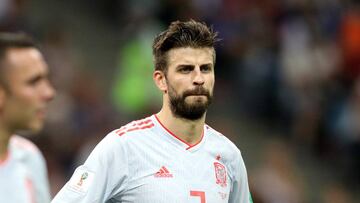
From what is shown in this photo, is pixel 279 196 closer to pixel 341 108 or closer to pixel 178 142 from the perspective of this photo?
pixel 341 108

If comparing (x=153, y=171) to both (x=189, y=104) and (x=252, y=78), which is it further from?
(x=252, y=78)

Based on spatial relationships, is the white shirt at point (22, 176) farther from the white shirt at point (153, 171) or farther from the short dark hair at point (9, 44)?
the white shirt at point (153, 171)

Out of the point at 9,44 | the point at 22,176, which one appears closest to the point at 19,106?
the point at 9,44

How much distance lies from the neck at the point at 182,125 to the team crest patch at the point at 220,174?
223 millimetres

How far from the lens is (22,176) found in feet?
25.2

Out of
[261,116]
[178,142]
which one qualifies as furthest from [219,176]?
[261,116]

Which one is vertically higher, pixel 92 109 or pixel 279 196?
pixel 92 109

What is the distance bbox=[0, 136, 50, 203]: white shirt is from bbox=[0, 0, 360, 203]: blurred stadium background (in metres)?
5.82

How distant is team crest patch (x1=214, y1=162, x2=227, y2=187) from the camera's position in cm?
677

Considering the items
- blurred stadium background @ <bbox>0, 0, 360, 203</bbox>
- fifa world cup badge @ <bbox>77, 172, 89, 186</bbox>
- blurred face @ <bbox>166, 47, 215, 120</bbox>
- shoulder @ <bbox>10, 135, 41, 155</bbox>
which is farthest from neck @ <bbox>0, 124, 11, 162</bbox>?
blurred stadium background @ <bbox>0, 0, 360, 203</bbox>

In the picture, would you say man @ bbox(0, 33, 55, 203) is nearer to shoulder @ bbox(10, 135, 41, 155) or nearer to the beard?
shoulder @ bbox(10, 135, 41, 155)

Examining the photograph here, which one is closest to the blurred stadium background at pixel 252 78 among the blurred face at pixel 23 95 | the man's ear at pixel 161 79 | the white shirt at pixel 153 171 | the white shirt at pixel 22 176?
the white shirt at pixel 22 176

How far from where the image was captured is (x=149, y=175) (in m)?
6.58

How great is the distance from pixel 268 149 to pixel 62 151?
3.16 metres
